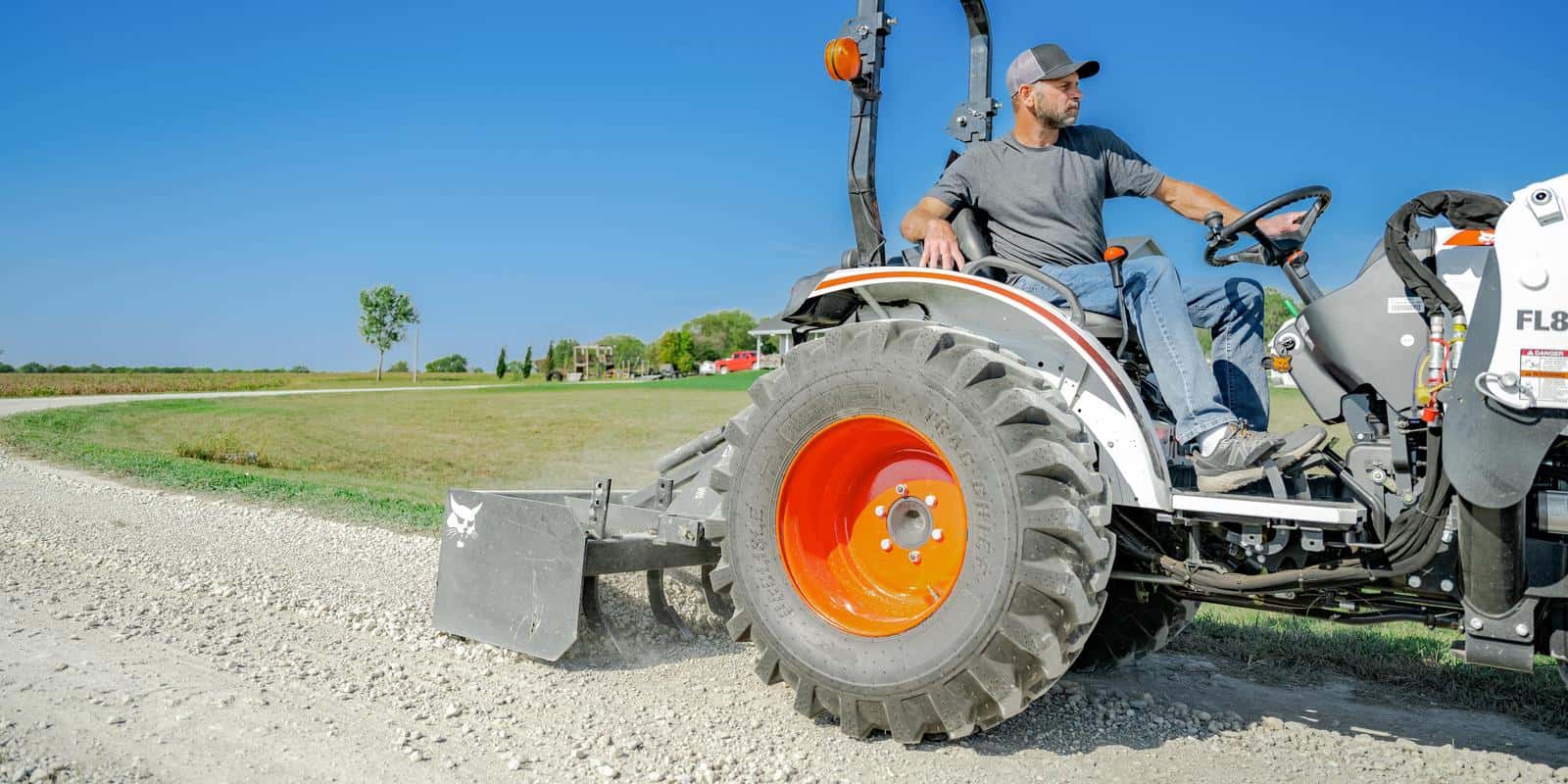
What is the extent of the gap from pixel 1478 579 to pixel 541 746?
8.48 ft

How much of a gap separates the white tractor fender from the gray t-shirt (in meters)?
0.53

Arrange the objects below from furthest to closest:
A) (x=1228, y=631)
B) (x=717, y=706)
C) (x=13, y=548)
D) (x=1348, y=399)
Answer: (x=13, y=548)
(x=1228, y=631)
(x=717, y=706)
(x=1348, y=399)

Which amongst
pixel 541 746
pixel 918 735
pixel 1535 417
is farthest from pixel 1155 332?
pixel 541 746

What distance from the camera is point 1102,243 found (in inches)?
165

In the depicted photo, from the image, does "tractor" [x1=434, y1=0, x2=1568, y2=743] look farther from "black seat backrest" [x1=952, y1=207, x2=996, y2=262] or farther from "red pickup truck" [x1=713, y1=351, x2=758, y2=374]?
"red pickup truck" [x1=713, y1=351, x2=758, y2=374]

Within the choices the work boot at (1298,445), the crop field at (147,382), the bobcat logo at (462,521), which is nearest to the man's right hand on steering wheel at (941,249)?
the work boot at (1298,445)

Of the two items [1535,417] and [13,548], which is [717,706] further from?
[13,548]

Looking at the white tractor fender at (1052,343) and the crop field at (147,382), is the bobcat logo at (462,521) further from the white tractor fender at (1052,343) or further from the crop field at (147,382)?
the crop field at (147,382)

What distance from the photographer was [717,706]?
378 cm

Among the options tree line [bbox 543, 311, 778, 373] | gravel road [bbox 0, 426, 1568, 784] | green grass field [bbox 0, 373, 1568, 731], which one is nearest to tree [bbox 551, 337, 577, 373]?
tree line [bbox 543, 311, 778, 373]

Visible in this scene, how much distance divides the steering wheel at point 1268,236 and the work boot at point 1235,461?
2.03ft

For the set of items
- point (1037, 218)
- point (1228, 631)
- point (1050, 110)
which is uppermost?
point (1050, 110)

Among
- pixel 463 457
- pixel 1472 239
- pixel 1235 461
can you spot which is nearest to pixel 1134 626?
pixel 1235 461

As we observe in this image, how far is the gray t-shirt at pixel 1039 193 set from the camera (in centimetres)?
408
